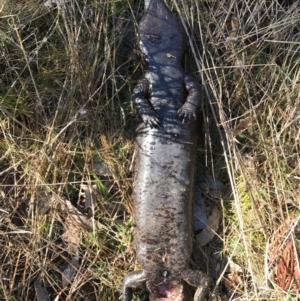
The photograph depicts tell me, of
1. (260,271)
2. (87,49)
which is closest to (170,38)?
(87,49)

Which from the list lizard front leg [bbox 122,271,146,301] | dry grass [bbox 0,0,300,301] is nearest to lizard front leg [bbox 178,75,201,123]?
dry grass [bbox 0,0,300,301]

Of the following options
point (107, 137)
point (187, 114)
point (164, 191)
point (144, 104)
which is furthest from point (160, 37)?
point (164, 191)

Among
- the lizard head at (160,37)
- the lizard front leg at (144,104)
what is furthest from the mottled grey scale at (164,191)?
the lizard head at (160,37)

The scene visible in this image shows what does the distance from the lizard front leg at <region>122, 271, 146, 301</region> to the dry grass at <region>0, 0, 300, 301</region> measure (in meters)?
0.16

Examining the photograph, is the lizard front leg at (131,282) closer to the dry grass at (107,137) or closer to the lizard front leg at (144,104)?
the dry grass at (107,137)

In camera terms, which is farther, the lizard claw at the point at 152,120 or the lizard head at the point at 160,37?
the lizard head at the point at 160,37

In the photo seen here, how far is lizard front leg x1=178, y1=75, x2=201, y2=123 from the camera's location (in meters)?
4.34

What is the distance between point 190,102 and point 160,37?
615mm

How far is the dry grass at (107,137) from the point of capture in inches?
175

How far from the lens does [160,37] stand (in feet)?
14.7

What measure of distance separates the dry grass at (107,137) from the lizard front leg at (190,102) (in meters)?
0.16

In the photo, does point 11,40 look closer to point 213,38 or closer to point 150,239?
point 213,38

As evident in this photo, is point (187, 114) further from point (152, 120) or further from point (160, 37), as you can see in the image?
point (160, 37)

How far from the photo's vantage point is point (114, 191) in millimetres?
4629
